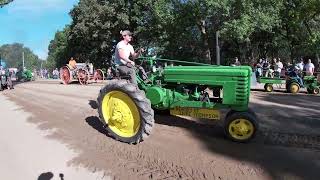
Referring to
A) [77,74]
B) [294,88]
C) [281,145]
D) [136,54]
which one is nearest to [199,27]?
[77,74]

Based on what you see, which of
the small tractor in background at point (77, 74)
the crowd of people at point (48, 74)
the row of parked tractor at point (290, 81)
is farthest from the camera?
the crowd of people at point (48, 74)

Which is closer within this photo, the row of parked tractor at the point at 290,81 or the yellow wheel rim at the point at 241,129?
the yellow wheel rim at the point at 241,129

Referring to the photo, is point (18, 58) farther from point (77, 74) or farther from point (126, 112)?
point (126, 112)

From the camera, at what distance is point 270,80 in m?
20.4

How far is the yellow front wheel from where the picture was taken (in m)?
8.39

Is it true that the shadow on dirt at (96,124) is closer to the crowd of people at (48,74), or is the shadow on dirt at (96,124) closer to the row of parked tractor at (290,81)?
the row of parked tractor at (290,81)

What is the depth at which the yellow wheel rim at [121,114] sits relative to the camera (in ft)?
28.6

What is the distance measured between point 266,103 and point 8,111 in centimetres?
719

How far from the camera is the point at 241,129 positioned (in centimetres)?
846

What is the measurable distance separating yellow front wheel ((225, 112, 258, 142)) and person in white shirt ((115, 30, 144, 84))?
210 centimetres

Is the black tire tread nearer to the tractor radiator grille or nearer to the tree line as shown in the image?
the tractor radiator grille

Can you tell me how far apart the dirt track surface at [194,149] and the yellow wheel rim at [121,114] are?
0.27 meters

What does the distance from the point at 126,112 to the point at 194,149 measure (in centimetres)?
157

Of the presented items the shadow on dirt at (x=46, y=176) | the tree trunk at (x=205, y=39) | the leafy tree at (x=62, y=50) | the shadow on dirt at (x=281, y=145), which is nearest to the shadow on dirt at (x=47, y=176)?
the shadow on dirt at (x=46, y=176)
